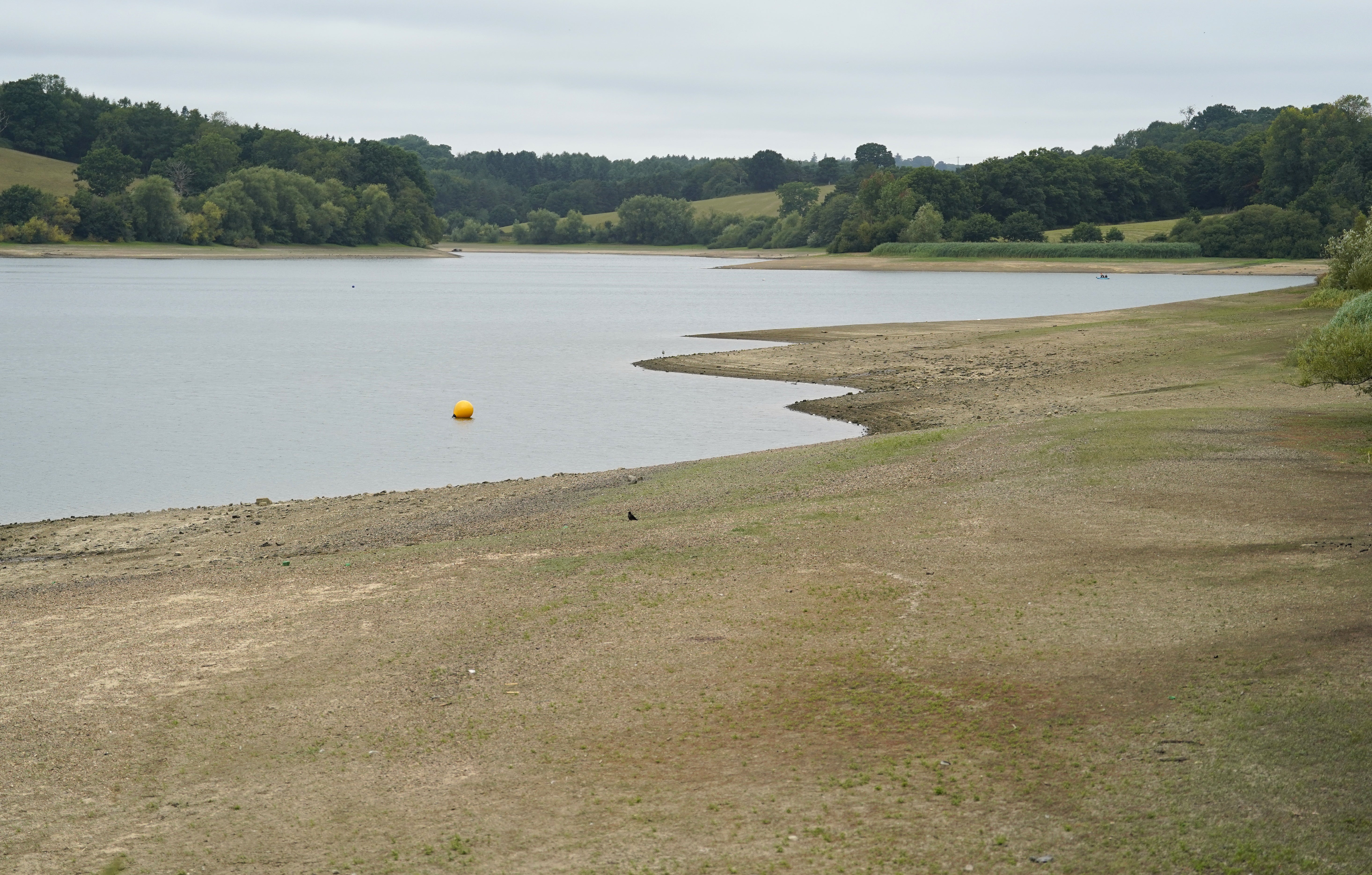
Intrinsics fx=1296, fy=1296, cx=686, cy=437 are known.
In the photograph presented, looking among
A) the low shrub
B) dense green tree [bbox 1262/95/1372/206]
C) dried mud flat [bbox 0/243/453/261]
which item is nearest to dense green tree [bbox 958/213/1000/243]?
dense green tree [bbox 1262/95/1372/206]

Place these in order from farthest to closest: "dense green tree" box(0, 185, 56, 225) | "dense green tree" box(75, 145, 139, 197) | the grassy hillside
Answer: the grassy hillside < "dense green tree" box(75, 145, 139, 197) < "dense green tree" box(0, 185, 56, 225)

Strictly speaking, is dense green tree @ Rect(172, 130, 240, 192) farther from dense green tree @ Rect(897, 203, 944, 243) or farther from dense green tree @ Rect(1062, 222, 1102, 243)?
dense green tree @ Rect(1062, 222, 1102, 243)

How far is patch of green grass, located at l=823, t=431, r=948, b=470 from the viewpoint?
22.4m

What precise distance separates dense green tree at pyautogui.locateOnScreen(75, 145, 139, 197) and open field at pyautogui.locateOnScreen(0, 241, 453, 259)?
8650 millimetres

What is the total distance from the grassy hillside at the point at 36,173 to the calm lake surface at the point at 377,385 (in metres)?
67.4

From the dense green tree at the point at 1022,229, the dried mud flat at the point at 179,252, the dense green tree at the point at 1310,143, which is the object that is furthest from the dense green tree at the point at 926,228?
the dried mud flat at the point at 179,252

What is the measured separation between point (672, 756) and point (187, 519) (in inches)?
605

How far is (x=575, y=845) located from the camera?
820 cm

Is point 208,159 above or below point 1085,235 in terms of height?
above

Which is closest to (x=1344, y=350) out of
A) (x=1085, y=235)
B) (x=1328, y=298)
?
(x=1328, y=298)

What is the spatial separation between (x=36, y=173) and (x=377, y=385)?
15042cm

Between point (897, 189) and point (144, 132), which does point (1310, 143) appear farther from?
point (144, 132)

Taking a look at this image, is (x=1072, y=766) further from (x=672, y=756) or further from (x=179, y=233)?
(x=179, y=233)

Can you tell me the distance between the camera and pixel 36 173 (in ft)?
559
